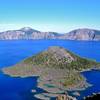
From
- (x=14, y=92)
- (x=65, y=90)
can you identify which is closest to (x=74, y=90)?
(x=65, y=90)

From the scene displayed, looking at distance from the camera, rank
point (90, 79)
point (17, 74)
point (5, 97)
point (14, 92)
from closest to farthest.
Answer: point (5, 97)
point (14, 92)
point (90, 79)
point (17, 74)

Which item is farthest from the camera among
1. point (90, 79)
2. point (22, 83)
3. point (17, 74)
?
point (17, 74)

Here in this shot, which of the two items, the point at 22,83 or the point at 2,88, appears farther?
the point at 22,83

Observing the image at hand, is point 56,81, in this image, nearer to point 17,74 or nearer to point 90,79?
point 90,79

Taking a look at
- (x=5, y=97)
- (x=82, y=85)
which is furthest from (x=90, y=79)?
(x=5, y=97)

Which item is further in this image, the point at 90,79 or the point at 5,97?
the point at 90,79

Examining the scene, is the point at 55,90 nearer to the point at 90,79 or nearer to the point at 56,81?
the point at 56,81

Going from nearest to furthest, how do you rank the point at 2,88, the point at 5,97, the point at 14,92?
the point at 5,97 < the point at 14,92 < the point at 2,88

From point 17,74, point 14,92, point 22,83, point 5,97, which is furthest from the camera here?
point 17,74
